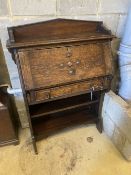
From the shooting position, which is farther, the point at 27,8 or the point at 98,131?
the point at 98,131

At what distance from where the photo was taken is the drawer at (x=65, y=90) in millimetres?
1199

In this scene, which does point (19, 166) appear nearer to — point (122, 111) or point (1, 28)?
point (122, 111)

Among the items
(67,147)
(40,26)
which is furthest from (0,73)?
(67,147)

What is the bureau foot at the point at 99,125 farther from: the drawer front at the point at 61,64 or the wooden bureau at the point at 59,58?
the drawer front at the point at 61,64

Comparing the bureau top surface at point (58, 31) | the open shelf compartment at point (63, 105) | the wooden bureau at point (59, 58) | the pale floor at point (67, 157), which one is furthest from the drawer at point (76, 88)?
the pale floor at point (67, 157)

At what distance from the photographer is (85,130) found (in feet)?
5.85

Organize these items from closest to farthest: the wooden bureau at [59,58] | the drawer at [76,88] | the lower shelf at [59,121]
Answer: the wooden bureau at [59,58], the drawer at [76,88], the lower shelf at [59,121]

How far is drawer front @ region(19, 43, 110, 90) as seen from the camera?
1.12m

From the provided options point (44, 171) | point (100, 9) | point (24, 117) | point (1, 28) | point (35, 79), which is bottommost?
point (44, 171)

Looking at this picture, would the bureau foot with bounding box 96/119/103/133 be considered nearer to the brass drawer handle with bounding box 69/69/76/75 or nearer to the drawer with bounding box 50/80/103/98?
the drawer with bounding box 50/80/103/98

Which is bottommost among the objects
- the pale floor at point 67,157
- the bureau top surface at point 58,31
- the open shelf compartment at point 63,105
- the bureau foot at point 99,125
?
the pale floor at point 67,157

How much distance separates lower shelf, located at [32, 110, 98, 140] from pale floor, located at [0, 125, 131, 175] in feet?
0.52

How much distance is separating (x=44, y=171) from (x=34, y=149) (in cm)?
21

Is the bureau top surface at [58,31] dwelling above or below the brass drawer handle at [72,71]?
above
